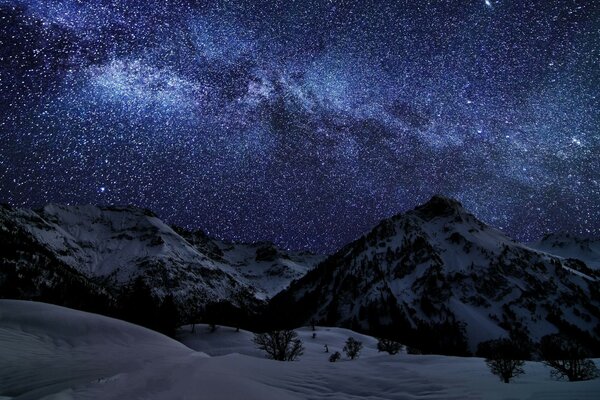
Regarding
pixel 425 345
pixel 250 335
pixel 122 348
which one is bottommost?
pixel 425 345

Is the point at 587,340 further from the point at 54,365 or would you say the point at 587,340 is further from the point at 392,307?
the point at 54,365

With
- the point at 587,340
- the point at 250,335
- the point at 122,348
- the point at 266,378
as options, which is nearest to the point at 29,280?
the point at 250,335

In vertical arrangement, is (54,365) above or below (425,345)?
above

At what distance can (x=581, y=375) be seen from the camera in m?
18.1

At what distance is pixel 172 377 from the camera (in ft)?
41.7

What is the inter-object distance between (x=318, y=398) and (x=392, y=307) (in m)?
203

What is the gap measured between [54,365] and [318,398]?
38.7ft

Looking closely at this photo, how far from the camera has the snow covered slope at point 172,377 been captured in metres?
10.5

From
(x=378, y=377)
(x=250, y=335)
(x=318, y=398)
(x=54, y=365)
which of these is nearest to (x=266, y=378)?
(x=318, y=398)

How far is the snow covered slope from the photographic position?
34.4 ft

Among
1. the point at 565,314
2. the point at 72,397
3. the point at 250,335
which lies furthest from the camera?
the point at 565,314

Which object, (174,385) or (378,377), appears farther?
(378,377)

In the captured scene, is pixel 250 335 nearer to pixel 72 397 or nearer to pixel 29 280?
pixel 72 397

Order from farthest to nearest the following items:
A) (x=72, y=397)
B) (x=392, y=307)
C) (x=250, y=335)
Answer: (x=392, y=307)
(x=250, y=335)
(x=72, y=397)
